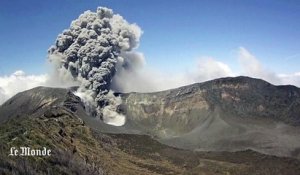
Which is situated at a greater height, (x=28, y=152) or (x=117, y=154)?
(x=28, y=152)

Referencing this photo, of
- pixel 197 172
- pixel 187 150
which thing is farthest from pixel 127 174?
pixel 187 150

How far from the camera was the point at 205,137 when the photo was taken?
194m

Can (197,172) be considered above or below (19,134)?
below

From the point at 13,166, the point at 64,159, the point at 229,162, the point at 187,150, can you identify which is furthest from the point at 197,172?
the point at 13,166

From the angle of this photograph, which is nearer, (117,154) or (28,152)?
(28,152)

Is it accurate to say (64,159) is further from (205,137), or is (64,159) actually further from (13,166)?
(205,137)

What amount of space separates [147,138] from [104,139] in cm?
2813

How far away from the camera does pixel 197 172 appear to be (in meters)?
147

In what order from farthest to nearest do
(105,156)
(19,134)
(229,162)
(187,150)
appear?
1. (187,150)
2. (229,162)
3. (105,156)
4. (19,134)

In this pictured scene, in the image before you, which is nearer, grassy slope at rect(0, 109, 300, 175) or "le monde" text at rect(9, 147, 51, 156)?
"le monde" text at rect(9, 147, 51, 156)

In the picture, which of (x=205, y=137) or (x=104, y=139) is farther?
(x=205, y=137)

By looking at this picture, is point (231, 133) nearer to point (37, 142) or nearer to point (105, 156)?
point (105, 156)

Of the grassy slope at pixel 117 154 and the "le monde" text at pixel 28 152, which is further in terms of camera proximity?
the grassy slope at pixel 117 154

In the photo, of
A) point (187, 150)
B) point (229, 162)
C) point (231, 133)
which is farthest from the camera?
point (231, 133)
